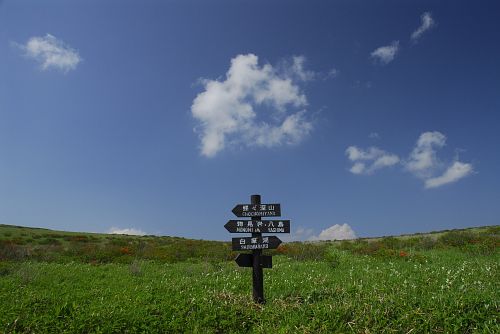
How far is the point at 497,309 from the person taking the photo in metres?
7.97

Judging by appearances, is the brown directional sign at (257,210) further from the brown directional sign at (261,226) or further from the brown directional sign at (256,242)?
the brown directional sign at (256,242)

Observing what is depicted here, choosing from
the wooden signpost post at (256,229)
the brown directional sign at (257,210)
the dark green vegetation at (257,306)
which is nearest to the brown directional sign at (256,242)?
the wooden signpost post at (256,229)

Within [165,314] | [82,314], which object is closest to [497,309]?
[165,314]

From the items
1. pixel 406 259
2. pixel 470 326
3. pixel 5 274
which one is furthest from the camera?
pixel 406 259

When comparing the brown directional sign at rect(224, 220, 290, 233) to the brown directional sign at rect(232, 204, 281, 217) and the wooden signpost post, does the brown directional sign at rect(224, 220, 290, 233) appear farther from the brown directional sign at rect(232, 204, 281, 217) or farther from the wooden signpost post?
the brown directional sign at rect(232, 204, 281, 217)

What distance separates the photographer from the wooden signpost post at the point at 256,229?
10.7 m

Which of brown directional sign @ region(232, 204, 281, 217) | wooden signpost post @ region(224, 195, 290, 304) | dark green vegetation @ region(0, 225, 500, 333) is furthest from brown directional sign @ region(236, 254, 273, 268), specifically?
brown directional sign @ region(232, 204, 281, 217)

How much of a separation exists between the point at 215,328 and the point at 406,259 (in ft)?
42.0

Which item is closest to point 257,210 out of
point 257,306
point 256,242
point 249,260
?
point 256,242

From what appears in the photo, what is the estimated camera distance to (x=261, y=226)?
425 inches

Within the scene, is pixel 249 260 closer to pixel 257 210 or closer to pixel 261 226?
pixel 261 226

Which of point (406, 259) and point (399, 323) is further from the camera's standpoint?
point (406, 259)

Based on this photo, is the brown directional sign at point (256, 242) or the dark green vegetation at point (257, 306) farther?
the brown directional sign at point (256, 242)

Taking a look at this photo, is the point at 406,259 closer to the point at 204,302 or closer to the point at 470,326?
the point at 470,326
